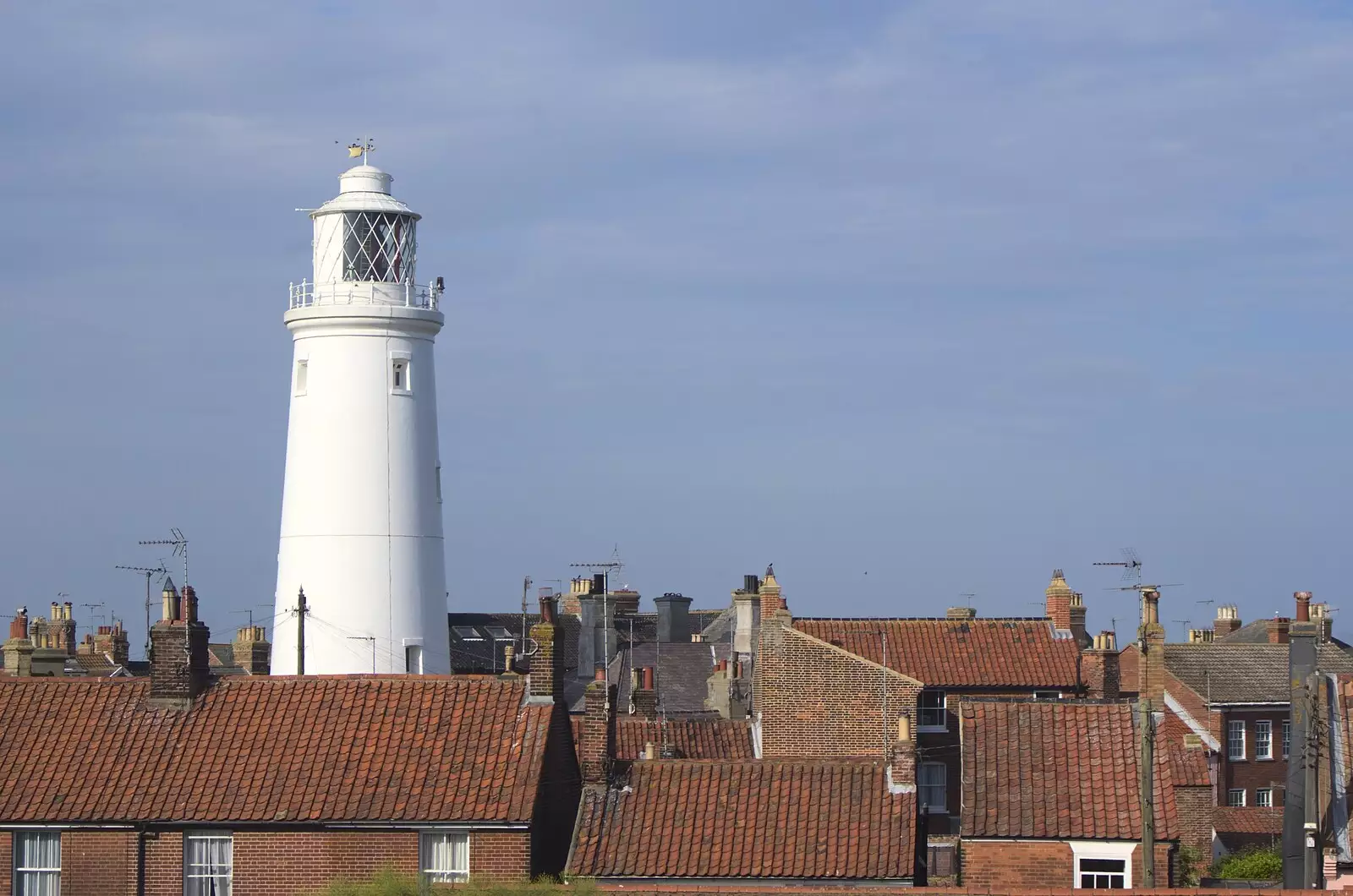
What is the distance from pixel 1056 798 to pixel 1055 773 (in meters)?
0.70

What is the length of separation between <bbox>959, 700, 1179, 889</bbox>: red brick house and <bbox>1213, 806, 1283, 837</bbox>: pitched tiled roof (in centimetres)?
1901

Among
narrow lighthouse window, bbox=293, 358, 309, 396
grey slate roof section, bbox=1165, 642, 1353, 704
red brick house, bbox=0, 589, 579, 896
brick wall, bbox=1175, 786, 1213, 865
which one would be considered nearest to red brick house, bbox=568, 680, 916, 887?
red brick house, bbox=0, 589, 579, 896

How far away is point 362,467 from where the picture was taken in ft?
159

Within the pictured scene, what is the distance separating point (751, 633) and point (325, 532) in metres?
16.5

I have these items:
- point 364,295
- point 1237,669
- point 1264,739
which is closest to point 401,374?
point 364,295

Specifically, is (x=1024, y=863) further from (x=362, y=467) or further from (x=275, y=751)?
(x=362, y=467)

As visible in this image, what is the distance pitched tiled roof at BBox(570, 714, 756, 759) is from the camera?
150ft

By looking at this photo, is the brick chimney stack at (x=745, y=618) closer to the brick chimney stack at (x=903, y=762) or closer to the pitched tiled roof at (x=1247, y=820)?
the pitched tiled roof at (x=1247, y=820)

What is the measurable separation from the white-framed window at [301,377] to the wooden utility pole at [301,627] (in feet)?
15.0

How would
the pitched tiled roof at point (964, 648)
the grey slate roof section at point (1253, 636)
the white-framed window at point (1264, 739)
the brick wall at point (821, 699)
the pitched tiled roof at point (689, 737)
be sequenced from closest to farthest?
the pitched tiled roof at point (689, 737)
the brick wall at point (821, 699)
the pitched tiled roof at point (964, 648)
the white-framed window at point (1264, 739)
the grey slate roof section at point (1253, 636)

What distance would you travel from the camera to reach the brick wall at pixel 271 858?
3216 centimetres

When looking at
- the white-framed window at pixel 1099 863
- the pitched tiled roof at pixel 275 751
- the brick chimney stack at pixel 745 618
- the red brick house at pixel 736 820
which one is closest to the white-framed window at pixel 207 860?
the pitched tiled roof at pixel 275 751

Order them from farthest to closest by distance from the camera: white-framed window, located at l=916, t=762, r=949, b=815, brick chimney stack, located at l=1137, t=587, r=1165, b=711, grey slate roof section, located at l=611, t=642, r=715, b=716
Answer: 1. grey slate roof section, located at l=611, t=642, r=715, b=716
2. white-framed window, located at l=916, t=762, r=949, b=815
3. brick chimney stack, located at l=1137, t=587, r=1165, b=711

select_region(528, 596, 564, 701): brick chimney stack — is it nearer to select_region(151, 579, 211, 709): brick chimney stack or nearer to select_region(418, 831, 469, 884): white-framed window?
select_region(418, 831, 469, 884): white-framed window
